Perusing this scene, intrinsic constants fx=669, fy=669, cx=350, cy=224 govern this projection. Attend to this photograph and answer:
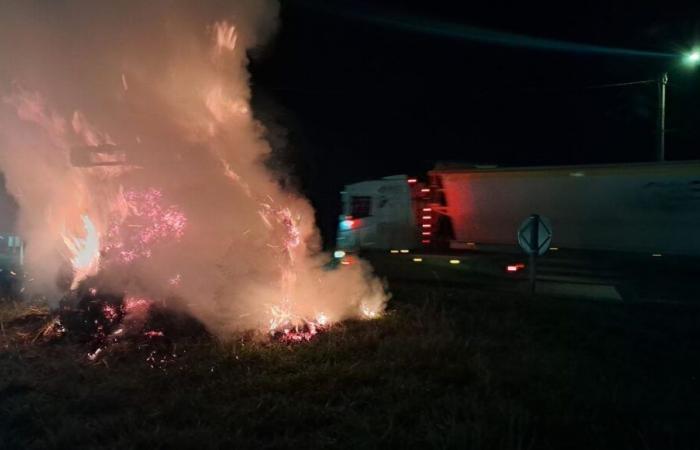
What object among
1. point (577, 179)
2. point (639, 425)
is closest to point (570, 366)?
point (639, 425)

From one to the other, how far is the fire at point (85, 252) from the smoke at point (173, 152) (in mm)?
58

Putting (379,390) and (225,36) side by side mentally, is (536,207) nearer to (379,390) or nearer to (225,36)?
(225,36)

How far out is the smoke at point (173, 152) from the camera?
8.95 m

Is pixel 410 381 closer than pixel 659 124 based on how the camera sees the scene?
Yes

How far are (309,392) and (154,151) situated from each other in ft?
14.3

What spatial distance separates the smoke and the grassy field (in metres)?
0.85

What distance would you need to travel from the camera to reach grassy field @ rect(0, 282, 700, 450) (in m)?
5.33

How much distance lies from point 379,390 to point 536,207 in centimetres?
1067

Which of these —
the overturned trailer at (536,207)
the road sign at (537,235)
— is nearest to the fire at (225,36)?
the road sign at (537,235)

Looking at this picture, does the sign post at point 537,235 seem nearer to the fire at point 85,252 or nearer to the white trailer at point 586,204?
the white trailer at point 586,204

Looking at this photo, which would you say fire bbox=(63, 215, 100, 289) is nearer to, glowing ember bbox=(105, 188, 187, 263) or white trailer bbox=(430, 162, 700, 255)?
glowing ember bbox=(105, 188, 187, 263)

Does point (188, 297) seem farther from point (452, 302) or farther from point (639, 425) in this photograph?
point (639, 425)

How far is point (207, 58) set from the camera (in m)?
9.09

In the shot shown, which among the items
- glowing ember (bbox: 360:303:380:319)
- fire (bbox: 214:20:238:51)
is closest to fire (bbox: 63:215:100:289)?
fire (bbox: 214:20:238:51)
